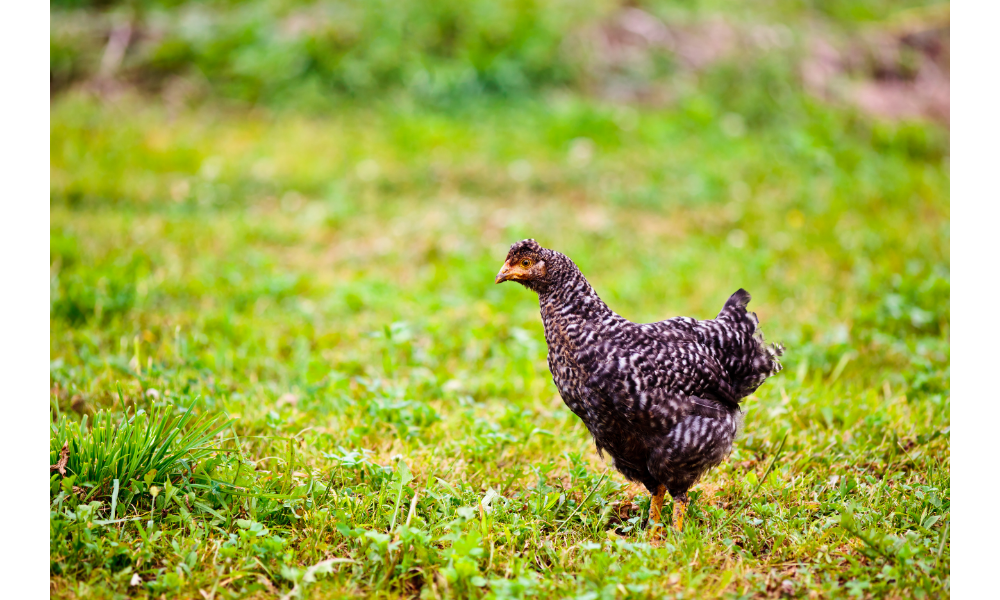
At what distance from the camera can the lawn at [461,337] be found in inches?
114

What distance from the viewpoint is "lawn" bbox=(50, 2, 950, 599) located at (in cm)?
291

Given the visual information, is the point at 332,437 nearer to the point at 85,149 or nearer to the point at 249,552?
the point at 249,552

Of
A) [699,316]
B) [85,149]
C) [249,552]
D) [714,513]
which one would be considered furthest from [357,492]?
[85,149]

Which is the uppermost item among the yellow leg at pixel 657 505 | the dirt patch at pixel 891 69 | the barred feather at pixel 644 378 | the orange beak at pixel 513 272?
the dirt patch at pixel 891 69

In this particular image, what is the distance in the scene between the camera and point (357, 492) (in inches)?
130

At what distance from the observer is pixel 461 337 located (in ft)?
17.6

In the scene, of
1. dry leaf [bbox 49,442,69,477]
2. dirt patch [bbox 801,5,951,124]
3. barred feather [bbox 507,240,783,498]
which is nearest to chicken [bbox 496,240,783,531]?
barred feather [bbox 507,240,783,498]

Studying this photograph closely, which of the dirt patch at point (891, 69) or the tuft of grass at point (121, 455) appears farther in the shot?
the dirt patch at point (891, 69)

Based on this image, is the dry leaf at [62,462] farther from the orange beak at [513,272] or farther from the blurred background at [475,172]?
the orange beak at [513,272]

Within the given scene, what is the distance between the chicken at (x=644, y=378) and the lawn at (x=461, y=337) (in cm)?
29

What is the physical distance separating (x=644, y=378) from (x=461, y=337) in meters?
2.42

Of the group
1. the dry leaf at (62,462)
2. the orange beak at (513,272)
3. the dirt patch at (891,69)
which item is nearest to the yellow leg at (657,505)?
the orange beak at (513,272)

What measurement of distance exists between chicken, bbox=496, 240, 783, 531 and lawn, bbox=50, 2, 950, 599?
29 centimetres

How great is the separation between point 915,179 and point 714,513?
6586 mm
